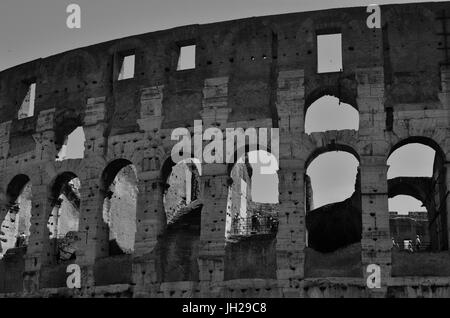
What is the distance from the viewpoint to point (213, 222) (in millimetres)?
17234

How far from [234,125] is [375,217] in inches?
139

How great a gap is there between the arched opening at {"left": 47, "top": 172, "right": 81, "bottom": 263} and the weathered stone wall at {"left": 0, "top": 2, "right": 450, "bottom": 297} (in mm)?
217

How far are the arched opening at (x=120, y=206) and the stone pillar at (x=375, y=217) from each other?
17.4 feet

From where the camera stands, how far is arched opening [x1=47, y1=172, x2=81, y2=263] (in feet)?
63.4

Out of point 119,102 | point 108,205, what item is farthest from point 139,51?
point 108,205

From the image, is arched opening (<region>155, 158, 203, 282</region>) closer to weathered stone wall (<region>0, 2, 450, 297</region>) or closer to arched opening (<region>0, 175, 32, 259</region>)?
weathered stone wall (<region>0, 2, 450, 297</region>)

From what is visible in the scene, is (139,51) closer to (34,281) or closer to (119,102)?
(119,102)

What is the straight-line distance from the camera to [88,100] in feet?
64.0

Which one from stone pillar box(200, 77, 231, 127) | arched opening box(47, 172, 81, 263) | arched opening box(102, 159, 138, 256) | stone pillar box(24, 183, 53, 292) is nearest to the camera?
stone pillar box(200, 77, 231, 127)

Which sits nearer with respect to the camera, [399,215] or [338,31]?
[338,31]

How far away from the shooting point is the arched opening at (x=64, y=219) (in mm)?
19312

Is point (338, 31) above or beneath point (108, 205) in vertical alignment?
above

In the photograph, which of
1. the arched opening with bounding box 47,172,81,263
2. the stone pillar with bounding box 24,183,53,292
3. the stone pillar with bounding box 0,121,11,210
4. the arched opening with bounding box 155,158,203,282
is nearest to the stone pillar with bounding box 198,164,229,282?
the arched opening with bounding box 155,158,203,282
